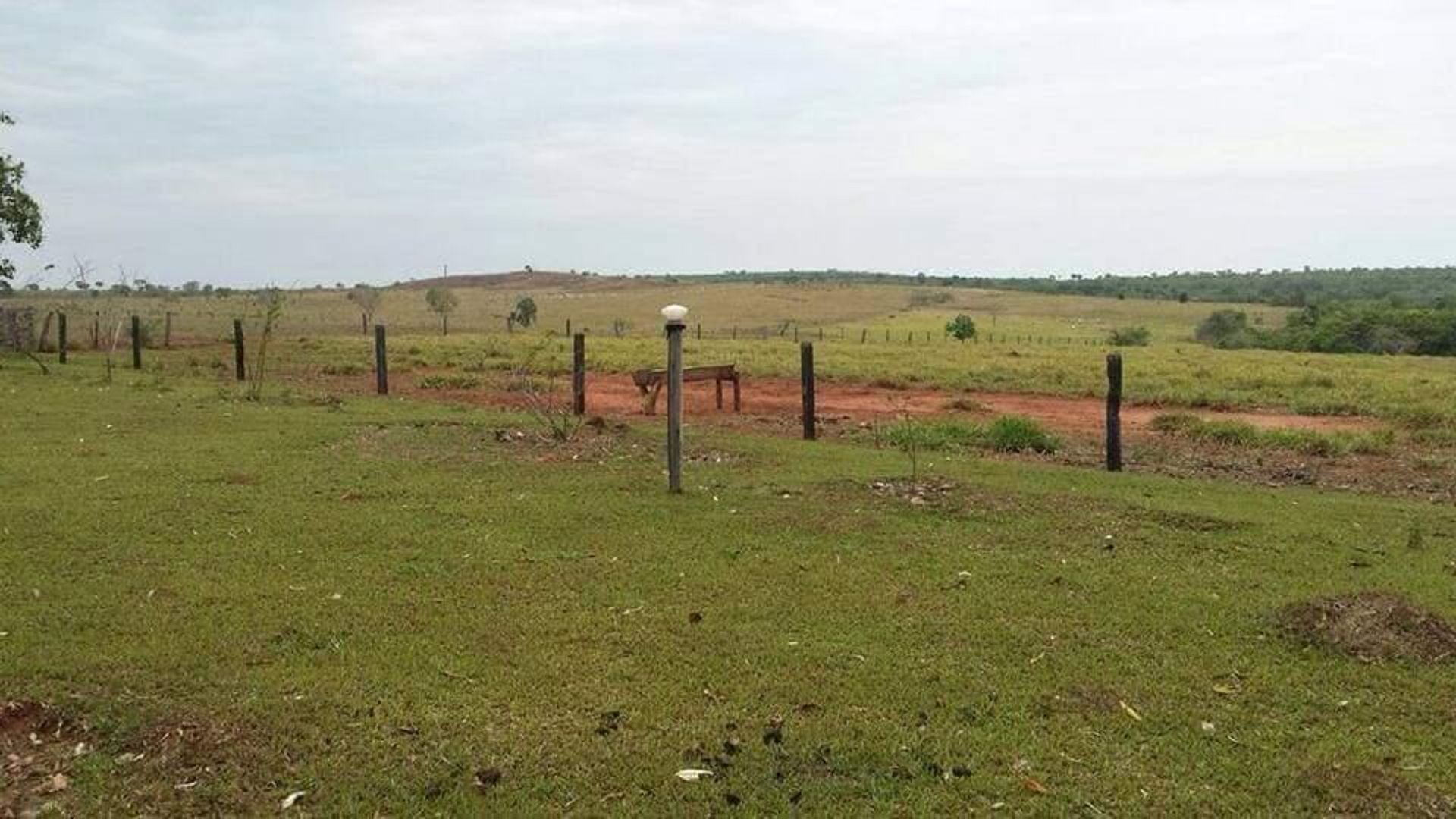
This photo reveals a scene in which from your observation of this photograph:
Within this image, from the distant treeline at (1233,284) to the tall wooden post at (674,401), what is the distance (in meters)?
104

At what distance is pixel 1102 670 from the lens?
5633mm

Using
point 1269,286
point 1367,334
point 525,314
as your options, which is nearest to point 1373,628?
point 1367,334

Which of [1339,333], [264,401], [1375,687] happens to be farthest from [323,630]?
[1339,333]

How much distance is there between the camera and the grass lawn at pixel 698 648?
439 cm

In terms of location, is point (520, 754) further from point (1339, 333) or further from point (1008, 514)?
point (1339, 333)

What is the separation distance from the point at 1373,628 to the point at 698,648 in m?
3.62

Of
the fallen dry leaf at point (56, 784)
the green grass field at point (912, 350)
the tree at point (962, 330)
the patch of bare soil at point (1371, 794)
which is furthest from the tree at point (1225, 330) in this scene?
the fallen dry leaf at point (56, 784)

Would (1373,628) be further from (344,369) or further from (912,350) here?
(912,350)

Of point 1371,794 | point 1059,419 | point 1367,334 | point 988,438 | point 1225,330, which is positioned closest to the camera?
point 1371,794

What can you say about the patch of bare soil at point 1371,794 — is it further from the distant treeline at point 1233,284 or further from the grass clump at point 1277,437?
the distant treeline at point 1233,284

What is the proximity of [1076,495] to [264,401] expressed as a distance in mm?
12653

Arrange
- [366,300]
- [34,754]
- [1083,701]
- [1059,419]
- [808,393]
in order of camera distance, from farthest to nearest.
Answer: [366,300], [1059,419], [808,393], [1083,701], [34,754]

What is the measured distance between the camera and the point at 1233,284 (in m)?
161

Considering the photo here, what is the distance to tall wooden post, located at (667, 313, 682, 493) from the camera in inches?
376
